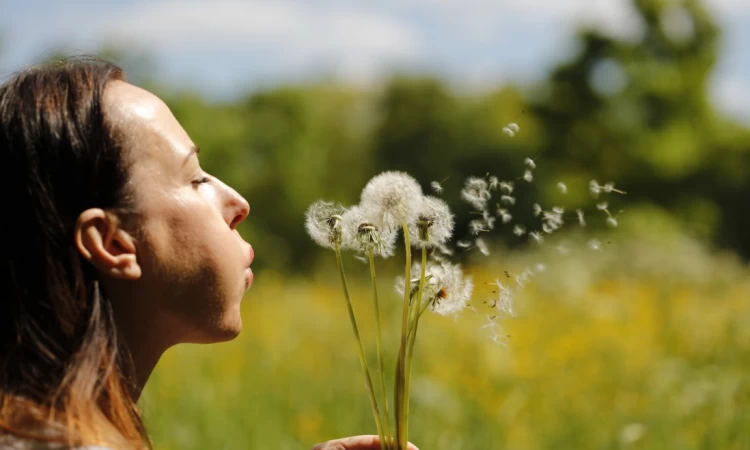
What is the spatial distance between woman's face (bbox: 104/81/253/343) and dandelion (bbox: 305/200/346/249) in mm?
119

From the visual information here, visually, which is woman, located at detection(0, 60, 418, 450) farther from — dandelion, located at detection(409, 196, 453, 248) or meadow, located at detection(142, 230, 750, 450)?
meadow, located at detection(142, 230, 750, 450)

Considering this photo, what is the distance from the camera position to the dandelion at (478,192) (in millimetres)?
1212

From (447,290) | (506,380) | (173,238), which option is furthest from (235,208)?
(506,380)

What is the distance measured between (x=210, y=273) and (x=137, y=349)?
0.52 feet

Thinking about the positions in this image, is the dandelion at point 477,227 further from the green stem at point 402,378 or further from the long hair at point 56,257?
the long hair at point 56,257

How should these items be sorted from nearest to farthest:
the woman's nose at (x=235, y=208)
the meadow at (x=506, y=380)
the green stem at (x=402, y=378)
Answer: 1. the green stem at (x=402, y=378)
2. the woman's nose at (x=235, y=208)
3. the meadow at (x=506, y=380)

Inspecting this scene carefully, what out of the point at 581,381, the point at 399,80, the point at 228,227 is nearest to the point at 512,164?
the point at 399,80

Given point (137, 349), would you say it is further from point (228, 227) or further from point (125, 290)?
point (228, 227)

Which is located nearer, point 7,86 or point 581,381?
point 7,86

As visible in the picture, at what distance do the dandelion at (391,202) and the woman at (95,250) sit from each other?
23 centimetres

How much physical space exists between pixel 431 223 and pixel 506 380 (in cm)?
258

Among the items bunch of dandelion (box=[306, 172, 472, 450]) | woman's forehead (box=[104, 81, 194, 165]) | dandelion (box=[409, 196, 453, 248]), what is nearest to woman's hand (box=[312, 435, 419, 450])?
bunch of dandelion (box=[306, 172, 472, 450])

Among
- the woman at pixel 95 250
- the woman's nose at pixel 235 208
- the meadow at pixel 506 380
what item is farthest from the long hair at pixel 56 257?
the meadow at pixel 506 380

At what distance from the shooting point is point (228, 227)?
1284mm
